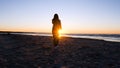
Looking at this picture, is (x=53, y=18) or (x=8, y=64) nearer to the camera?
(x=8, y=64)

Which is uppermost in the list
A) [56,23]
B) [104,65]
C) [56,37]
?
[56,23]

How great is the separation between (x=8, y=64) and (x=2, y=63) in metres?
0.40

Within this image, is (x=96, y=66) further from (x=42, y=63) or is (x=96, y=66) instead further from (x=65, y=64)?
(x=42, y=63)

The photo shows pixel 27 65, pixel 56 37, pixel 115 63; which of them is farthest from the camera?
pixel 56 37

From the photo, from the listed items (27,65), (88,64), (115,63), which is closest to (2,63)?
(27,65)

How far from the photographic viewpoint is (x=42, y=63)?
1133 cm

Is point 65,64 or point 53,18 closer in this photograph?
point 65,64

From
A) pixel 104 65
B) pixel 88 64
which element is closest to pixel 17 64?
pixel 88 64

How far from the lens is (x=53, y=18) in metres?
19.2

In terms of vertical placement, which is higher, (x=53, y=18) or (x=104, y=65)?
(x=53, y=18)

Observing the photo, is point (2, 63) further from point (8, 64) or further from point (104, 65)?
point (104, 65)

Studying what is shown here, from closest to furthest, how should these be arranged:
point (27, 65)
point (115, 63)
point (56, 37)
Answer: point (27, 65) < point (115, 63) < point (56, 37)

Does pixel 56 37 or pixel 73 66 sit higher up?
pixel 56 37

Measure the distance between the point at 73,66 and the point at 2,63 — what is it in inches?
142
